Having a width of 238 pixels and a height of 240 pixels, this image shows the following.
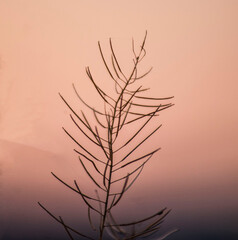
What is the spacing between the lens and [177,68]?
1129mm

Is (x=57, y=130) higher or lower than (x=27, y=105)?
lower

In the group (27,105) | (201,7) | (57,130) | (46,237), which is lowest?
(46,237)

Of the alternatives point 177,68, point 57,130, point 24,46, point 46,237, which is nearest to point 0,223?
point 46,237

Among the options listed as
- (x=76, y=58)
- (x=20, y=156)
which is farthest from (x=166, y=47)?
(x=20, y=156)

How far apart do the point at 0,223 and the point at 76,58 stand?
2.19 ft

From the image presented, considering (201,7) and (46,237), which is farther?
(201,7)

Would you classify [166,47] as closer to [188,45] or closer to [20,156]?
[188,45]

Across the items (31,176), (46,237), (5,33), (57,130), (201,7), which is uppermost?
(5,33)

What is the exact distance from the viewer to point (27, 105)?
1096mm

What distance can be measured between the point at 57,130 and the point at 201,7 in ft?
2.44

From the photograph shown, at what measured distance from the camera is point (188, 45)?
3.67ft

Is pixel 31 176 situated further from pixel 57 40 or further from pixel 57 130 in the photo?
pixel 57 40

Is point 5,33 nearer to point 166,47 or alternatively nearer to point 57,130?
point 57,130

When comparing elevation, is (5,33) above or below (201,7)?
above
